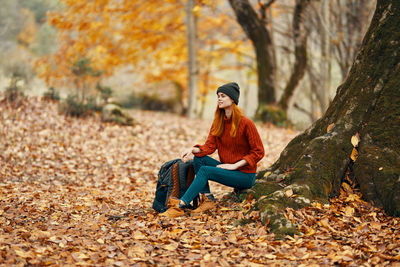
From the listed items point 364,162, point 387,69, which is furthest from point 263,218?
point 387,69

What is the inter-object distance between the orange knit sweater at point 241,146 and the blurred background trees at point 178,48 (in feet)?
15.6

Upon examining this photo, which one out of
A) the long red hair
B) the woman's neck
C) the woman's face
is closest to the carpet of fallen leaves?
the long red hair

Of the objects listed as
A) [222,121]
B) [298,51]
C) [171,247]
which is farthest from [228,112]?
[298,51]

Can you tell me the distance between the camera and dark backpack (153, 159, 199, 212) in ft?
14.5

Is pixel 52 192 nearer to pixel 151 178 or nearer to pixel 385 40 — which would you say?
pixel 151 178

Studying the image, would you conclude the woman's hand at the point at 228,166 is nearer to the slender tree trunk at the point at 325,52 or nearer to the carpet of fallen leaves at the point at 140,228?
the carpet of fallen leaves at the point at 140,228

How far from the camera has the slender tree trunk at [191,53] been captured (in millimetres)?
13625

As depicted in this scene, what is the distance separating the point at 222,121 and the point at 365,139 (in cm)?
158

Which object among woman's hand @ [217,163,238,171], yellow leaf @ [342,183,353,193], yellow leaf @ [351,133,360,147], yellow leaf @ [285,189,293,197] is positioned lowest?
yellow leaf @ [285,189,293,197]

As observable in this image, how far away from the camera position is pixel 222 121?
4.32m

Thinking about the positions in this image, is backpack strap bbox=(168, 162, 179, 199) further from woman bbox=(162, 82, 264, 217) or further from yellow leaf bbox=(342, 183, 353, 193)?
yellow leaf bbox=(342, 183, 353, 193)

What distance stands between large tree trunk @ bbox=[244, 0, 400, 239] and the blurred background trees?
13.4ft

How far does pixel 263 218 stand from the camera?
3615 mm

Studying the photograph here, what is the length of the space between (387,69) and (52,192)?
4714 millimetres
